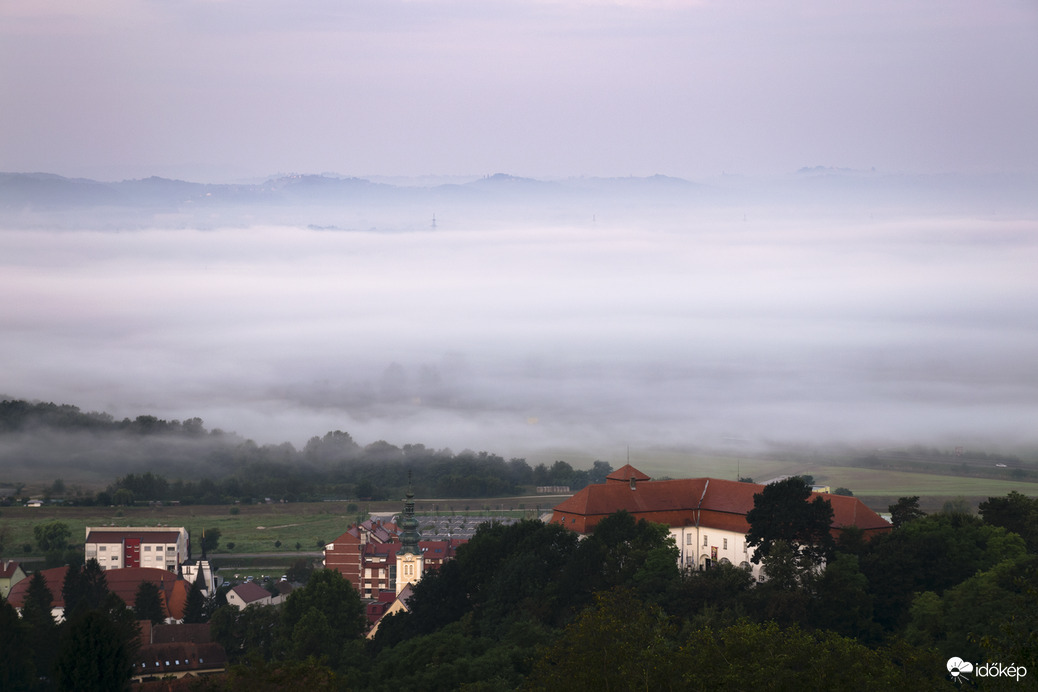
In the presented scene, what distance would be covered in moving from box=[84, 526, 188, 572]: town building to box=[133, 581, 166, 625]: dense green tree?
3214 centimetres

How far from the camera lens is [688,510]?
86.1m

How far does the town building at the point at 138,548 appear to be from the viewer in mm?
149625

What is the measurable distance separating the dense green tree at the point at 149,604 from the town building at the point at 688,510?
41.6 metres

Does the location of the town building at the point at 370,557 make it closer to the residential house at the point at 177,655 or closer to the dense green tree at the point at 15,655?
Answer: the residential house at the point at 177,655

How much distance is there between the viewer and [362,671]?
2776 inches

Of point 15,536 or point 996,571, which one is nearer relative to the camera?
point 996,571

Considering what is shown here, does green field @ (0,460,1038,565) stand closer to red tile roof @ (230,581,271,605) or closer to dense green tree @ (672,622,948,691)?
red tile roof @ (230,581,271,605)

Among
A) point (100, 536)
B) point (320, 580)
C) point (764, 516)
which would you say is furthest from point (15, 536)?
point (764, 516)

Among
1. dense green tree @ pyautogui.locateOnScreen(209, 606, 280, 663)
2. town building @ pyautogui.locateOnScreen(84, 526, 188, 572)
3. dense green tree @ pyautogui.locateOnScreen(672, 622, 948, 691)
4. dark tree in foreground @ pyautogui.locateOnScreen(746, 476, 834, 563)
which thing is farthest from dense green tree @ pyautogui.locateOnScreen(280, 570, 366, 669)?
town building @ pyautogui.locateOnScreen(84, 526, 188, 572)

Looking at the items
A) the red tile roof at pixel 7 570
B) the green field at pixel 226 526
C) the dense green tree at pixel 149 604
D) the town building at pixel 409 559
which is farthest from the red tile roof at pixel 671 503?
the green field at pixel 226 526

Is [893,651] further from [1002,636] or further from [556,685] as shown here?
[556,685]

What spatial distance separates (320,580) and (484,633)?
78.2 ft

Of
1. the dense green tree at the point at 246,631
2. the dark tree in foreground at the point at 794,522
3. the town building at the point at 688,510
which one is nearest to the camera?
the dark tree in foreground at the point at 794,522

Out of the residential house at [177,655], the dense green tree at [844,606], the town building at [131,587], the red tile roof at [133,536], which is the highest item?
the red tile roof at [133,536]
